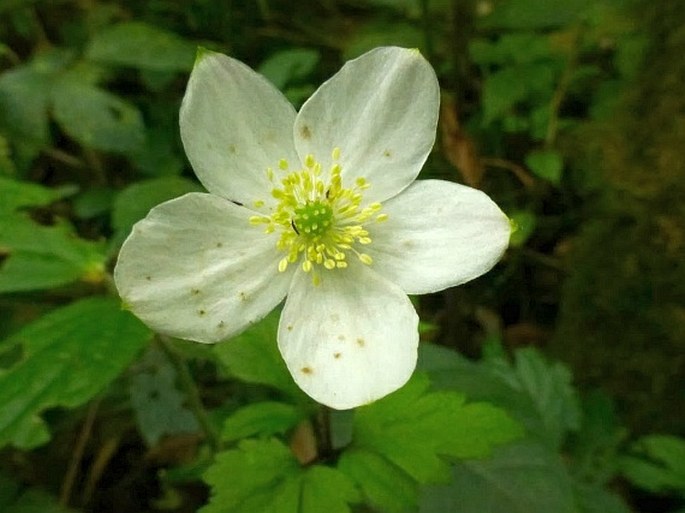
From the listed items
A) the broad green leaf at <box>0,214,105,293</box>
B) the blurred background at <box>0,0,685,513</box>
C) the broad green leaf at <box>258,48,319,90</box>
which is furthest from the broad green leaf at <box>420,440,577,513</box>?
the broad green leaf at <box>258,48,319,90</box>

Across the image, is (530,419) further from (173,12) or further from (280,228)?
(173,12)

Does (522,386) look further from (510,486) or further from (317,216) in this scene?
(317,216)

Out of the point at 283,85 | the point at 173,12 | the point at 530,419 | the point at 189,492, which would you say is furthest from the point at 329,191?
the point at 173,12

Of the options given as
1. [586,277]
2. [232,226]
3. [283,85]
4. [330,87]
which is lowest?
[586,277]

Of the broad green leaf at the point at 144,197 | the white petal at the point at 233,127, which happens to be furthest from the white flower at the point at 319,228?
the broad green leaf at the point at 144,197

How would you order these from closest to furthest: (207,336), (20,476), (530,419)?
(207,336) → (530,419) → (20,476)

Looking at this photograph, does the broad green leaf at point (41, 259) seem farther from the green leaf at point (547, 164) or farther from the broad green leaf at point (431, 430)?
the green leaf at point (547, 164)

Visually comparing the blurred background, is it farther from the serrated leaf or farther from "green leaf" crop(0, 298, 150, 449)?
"green leaf" crop(0, 298, 150, 449)

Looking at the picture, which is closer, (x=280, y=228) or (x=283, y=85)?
(x=280, y=228)
